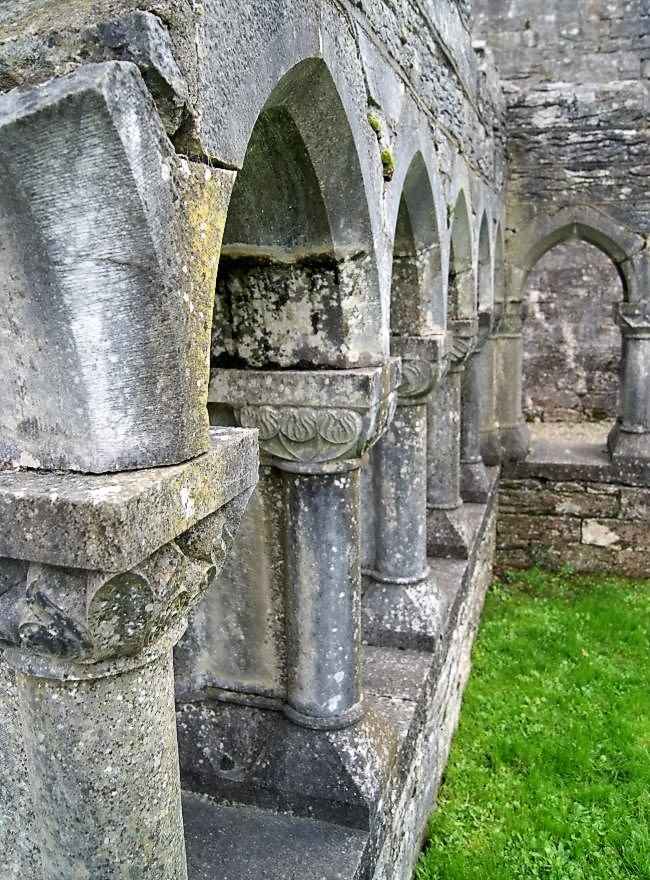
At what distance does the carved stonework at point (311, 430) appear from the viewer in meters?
2.56

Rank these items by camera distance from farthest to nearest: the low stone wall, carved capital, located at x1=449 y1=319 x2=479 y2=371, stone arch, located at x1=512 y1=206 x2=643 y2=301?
the low stone wall
stone arch, located at x1=512 y1=206 x2=643 y2=301
carved capital, located at x1=449 y1=319 x2=479 y2=371

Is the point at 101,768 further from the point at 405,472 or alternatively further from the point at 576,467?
the point at 576,467

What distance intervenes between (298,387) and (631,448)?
589 cm

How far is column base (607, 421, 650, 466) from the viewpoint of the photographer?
7.48 metres

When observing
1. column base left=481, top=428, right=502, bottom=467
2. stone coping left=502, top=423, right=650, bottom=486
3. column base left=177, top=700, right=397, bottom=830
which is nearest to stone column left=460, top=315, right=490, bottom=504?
column base left=481, top=428, right=502, bottom=467

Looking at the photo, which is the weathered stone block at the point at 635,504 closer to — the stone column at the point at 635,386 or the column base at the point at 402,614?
the stone column at the point at 635,386

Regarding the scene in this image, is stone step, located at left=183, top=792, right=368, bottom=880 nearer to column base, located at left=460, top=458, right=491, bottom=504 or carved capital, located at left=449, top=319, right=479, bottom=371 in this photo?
carved capital, located at left=449, top=319, right=479, bottom=371

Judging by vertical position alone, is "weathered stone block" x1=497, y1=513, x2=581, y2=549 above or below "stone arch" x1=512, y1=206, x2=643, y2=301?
below

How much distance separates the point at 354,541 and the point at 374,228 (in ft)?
3.67

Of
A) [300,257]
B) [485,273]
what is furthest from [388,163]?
[485,273]

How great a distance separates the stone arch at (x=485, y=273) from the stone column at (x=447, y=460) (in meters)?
1.28

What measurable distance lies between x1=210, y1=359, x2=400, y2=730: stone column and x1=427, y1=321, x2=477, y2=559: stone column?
2487 millimetres

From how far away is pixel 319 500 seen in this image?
271 centimetres

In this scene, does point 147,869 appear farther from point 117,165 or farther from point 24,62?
point 24,62
